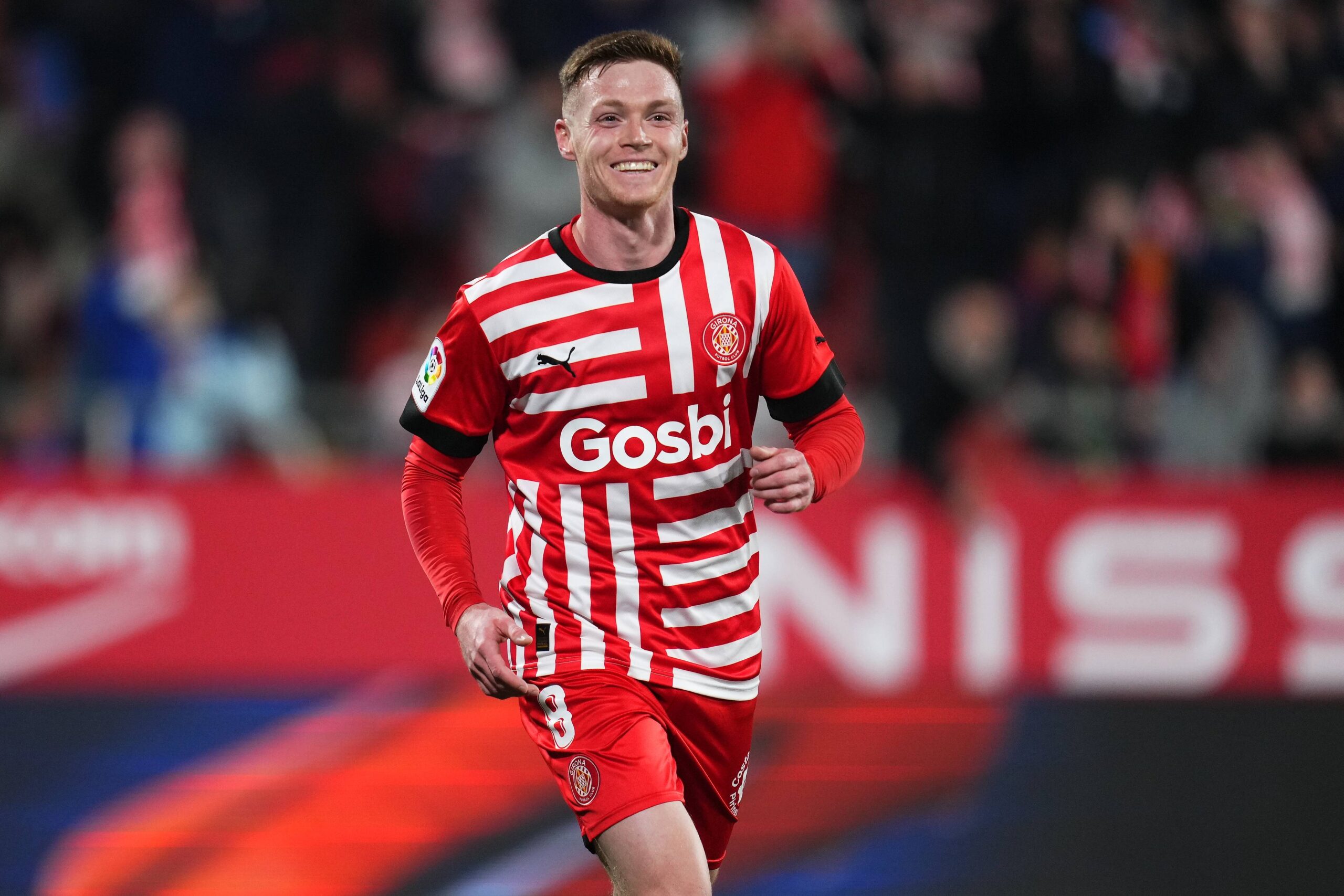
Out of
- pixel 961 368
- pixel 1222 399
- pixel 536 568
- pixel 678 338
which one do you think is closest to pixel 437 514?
pixel 536 568

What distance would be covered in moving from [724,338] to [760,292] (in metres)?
0.15

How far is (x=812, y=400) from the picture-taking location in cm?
374

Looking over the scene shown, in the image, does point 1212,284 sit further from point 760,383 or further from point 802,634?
point 760,383

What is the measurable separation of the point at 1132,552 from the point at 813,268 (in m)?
2.34

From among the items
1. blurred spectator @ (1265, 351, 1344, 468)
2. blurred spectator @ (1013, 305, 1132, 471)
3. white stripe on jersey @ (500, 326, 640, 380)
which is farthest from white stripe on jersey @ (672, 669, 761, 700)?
blurred spectator @ (1265, 351, 1344, 468)

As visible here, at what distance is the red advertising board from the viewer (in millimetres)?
8117

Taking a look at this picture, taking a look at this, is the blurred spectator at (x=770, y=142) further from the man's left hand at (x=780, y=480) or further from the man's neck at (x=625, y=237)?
the man's left hand at (x=780, y=480)

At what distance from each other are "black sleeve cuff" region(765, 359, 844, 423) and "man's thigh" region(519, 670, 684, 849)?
72 cm

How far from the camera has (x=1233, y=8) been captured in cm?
1014

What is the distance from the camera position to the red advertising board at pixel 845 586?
8117 millimetres

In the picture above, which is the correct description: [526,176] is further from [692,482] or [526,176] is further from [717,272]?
[692,482]

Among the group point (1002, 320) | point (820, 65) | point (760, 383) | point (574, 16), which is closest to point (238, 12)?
point (574, 16)

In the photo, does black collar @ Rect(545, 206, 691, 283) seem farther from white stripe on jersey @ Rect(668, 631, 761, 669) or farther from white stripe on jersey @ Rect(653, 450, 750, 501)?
white stripe on jersey @ Rect(668, 631, 761, 669)

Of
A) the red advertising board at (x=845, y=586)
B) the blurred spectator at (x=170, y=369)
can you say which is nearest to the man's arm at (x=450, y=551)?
the red advertising board at (x=845, y=586)
